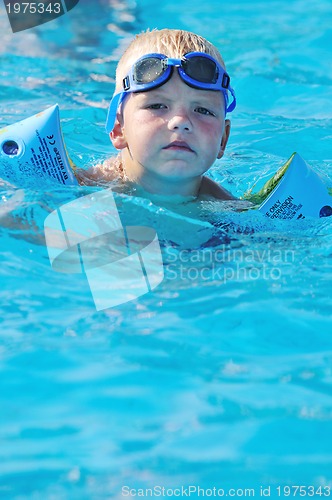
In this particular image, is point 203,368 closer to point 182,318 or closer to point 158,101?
point 182,318

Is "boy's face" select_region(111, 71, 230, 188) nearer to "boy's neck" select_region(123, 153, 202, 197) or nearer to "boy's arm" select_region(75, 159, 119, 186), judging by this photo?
"boy's neck" select_region(123, 153, 202, 197)

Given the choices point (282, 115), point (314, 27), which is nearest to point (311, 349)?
point (282, 115)

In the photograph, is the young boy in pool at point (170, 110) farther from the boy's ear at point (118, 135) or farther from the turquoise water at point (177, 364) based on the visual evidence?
the turquoise water at point (177, 364)

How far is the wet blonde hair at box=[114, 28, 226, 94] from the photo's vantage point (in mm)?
4676

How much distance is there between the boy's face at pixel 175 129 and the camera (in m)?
4.38

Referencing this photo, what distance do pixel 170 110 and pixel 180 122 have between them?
16 cm

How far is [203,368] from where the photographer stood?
306 cm

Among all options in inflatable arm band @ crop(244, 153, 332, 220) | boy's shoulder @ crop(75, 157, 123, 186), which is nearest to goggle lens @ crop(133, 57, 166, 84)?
boy's shoulder @ crop(75, 157, 123, 186)

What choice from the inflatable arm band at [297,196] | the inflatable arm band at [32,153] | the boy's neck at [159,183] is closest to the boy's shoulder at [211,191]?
the boy's neck at [159,183]

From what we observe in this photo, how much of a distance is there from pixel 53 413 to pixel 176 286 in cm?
111

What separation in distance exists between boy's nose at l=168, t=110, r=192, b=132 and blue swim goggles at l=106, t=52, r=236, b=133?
0.77 feet

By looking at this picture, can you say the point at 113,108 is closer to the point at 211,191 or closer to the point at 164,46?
the point at 164,46

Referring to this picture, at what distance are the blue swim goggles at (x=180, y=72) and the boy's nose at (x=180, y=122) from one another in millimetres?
234

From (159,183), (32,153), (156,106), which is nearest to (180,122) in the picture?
(156,106)
